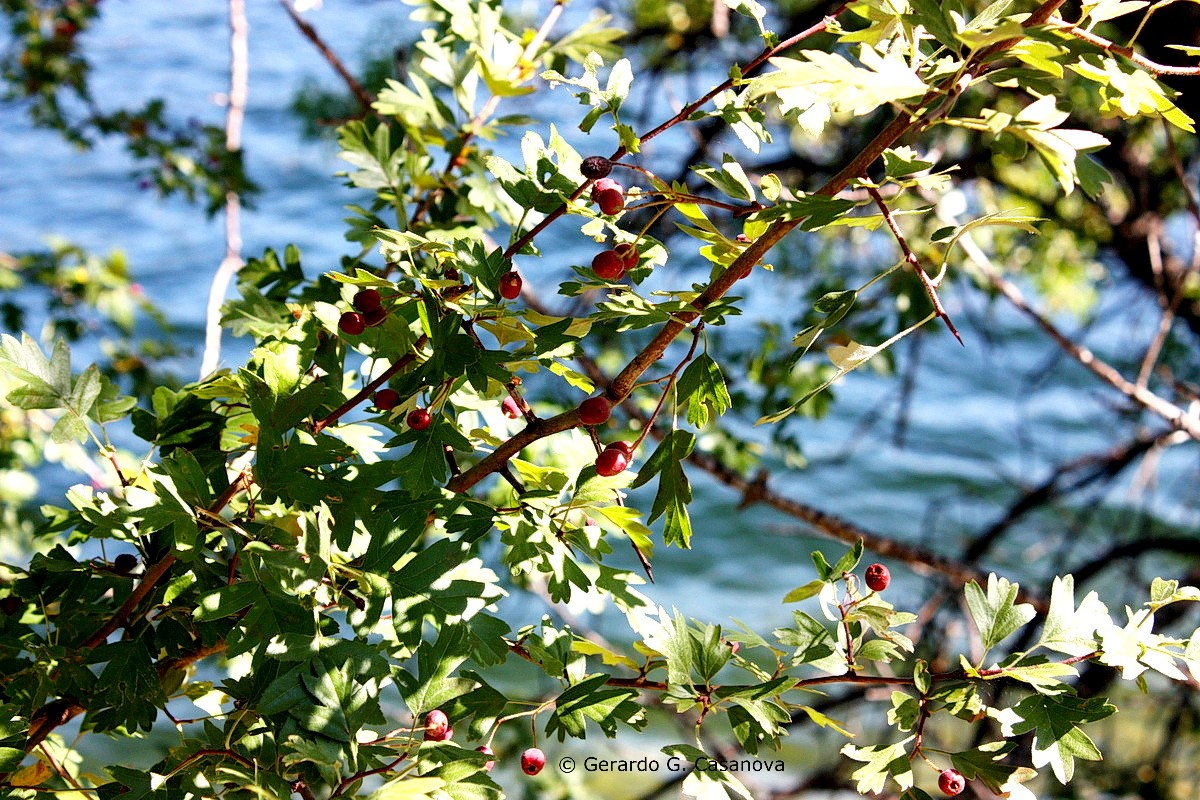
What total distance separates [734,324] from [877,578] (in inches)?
164

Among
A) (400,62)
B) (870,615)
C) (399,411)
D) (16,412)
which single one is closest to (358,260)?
(399,411)

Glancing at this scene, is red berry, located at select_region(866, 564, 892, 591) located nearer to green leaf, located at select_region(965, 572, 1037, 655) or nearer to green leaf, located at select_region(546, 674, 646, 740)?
green leaf, located at select_region(965, 572, 1037, 655)

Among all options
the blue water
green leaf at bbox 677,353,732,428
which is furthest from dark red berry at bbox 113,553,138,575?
the blue water

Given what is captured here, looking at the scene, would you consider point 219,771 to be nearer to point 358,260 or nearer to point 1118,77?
point 358,260

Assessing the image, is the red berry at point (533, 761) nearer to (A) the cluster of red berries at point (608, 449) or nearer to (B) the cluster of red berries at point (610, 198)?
(A) the cluster of red berries at point (608, 449)

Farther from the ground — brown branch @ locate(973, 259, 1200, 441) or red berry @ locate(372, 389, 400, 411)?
red berry @ locate(372, 389, 400, 411)

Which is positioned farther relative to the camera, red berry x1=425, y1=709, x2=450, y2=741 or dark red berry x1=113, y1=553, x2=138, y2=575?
dark red berry x1=113, y1=553, x2=138, y2=575

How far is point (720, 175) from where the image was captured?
648 millimetres

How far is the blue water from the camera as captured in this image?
4500mm

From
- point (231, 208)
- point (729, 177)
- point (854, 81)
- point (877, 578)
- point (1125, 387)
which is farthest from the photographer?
point (231, 208)

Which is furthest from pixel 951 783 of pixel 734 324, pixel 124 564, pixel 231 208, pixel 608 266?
pixel 734 324

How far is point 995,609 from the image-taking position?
71 cm

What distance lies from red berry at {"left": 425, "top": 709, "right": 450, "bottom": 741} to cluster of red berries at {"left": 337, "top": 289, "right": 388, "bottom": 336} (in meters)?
0.24

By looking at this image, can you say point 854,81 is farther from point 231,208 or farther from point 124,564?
point 231,208
